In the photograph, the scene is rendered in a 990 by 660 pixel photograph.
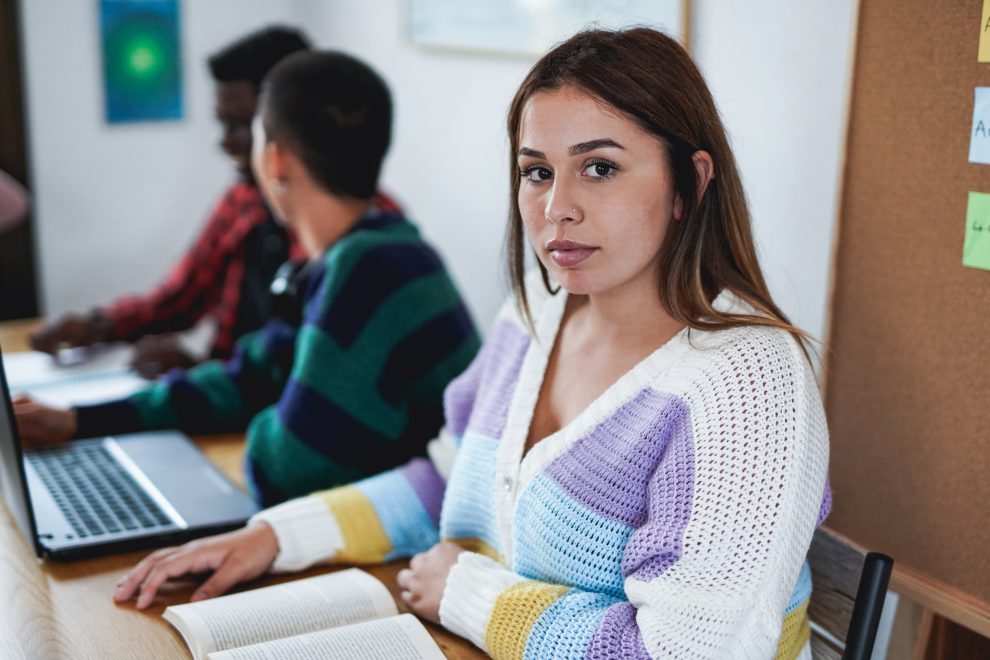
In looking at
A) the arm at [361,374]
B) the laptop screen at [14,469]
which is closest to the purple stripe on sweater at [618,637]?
the arm at [361,374]

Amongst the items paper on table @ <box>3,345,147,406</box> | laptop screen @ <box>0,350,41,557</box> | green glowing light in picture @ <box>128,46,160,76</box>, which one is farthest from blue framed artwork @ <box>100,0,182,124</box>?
laptop screen @ <box>0,350,41,557</box>

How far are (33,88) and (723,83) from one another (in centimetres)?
219

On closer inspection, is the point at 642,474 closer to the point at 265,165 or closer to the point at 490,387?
the point at 490,387

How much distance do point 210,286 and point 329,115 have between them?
84cm

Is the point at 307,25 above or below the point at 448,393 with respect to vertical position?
above

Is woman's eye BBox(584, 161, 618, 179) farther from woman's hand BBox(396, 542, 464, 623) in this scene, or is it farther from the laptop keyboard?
the laptop keyboard

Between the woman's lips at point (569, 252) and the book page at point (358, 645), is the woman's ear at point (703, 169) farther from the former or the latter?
the book page at point (358, 645)

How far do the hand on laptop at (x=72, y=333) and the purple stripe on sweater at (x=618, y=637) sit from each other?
1567mm

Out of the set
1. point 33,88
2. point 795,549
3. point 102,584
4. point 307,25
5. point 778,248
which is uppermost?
point 307,25

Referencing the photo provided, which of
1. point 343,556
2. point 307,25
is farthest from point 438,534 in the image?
point 307,25

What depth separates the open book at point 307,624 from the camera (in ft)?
3.62

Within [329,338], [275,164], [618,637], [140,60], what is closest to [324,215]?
[275,164]

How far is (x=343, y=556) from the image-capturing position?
136 centimetres

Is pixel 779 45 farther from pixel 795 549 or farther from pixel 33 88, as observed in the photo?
pixel 33 88
